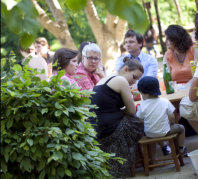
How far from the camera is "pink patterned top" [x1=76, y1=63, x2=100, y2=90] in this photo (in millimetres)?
5134

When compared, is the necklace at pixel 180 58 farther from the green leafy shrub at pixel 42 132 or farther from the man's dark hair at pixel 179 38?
the green leafy shrub at pixel 42 132

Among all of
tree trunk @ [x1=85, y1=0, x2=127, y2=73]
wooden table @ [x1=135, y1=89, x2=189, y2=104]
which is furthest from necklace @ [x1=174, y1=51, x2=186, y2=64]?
tree trunk @ [x1=85, y1=0, x2=127, y2=73]

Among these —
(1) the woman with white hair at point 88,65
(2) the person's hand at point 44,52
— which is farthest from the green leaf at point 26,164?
(2) the person's hand at point 44,52

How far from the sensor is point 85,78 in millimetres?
5164

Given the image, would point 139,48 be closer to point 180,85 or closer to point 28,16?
point 180,85

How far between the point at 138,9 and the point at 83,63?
3.96m

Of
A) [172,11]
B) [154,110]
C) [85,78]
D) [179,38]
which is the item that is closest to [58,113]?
[154,110]

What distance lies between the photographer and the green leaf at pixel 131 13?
1.32m

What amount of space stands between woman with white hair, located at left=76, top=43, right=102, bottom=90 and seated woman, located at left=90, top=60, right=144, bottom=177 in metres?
0.51

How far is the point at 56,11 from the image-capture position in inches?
480

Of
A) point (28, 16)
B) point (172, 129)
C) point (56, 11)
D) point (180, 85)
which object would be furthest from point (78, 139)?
point (56, 11)

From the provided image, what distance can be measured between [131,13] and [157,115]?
Result: 3.53 m

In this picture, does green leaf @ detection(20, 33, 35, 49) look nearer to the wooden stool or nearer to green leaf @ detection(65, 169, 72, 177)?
green leaf @ detection(65, 169, 72, 177)

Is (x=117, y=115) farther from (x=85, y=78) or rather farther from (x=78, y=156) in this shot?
(x=78, y=156)
